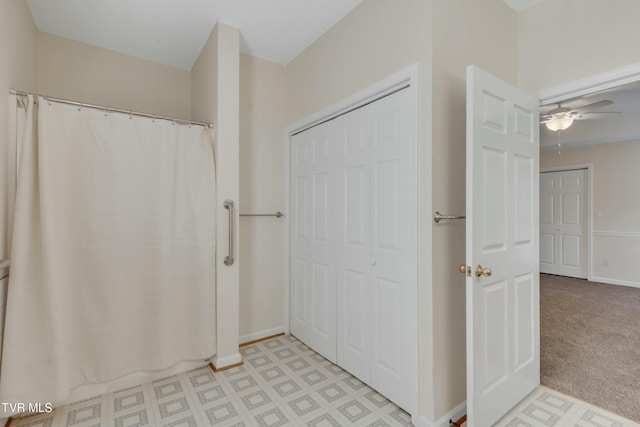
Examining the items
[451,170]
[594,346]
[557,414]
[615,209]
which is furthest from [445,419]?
[615,209]

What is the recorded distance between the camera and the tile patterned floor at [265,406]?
172 centimetres

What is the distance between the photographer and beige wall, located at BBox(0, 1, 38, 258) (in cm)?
166

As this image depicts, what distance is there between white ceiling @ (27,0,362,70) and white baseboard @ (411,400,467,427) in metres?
2.61

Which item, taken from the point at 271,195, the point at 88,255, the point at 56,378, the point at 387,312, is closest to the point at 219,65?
the point at 271,195

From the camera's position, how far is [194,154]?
7.44 ft

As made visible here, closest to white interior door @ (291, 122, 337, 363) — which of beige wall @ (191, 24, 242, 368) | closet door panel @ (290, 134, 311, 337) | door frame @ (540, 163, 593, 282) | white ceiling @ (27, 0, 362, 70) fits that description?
closet door panel @ (290, 134, 311, 337)

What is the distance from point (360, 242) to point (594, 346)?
2.39 meters

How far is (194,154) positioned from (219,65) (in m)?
0.70

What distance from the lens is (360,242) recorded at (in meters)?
2.13

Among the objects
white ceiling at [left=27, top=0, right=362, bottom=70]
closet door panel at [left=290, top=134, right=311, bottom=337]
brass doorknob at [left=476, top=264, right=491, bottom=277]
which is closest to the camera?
brass doorknob at [left=476, top=264, right=491, bottom=277]

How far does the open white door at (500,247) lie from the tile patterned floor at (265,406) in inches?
8.2

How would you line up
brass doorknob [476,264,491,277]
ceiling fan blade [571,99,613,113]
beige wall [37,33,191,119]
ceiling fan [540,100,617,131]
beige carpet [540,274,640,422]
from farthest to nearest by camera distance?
ceiling fan [540,100,617,131] < ceiling fan blade [571,99,613,113] < beige wall [37,33,191,119] < beige carpet [540,274,640,422] < brass doorknob [476,264,491,277]

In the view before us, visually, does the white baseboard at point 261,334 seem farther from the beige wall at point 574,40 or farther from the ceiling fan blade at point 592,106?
the ceiling fan blade at point 592,106

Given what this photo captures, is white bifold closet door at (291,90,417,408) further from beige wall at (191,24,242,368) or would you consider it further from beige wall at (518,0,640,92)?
beige wall at (518,0,640,92)
